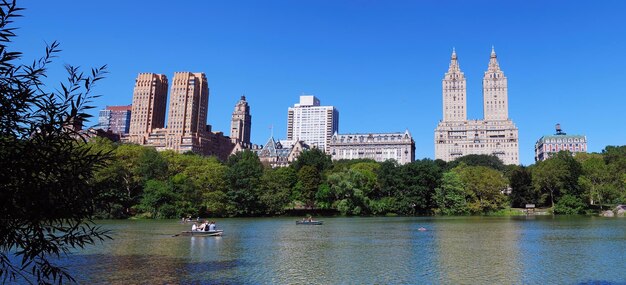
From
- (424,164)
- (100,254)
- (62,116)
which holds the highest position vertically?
(424,164)

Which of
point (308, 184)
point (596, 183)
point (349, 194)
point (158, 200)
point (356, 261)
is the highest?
point (596, 183)

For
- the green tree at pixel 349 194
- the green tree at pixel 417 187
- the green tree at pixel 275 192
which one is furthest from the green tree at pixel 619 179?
the green tree at pixel 275 192

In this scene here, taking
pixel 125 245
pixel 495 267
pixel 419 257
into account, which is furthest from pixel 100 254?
pixel 495 267

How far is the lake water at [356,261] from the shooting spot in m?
19.1

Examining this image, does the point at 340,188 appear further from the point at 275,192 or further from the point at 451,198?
the point at 451,198

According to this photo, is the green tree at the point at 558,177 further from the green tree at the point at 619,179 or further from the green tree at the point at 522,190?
the green tree at the point at 619,179

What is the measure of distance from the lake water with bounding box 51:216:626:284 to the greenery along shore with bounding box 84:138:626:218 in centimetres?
3531

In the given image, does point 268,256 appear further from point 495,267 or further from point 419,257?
point 495,267

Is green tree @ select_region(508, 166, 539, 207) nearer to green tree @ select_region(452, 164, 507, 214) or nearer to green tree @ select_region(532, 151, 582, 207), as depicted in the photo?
green tree @ select_region(532, 151, 582, 207)

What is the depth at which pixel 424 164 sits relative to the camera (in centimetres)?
8669

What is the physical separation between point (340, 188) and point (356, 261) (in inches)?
2210

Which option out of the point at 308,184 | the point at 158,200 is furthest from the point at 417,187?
the point at 158,200

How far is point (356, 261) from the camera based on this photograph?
2370 cm

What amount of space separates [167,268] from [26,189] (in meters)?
14.9
